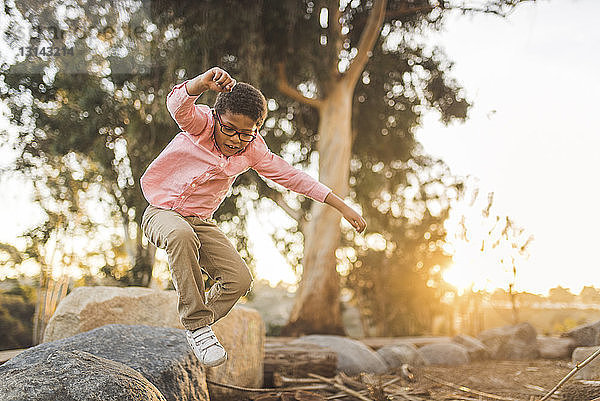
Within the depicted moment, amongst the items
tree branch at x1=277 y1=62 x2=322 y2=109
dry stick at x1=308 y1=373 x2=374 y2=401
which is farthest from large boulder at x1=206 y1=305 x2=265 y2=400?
tree branch at x1=277 y1=62 x2=322 y2=109

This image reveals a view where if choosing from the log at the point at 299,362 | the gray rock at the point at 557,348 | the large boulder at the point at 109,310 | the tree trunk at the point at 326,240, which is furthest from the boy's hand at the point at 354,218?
the gray rock at the point at 557,348

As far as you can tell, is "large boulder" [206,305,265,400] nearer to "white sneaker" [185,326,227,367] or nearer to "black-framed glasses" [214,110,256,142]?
"white sneaker" [185,326,227,367]

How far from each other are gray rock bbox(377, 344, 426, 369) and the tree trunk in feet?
6.13

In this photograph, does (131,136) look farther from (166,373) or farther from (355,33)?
(166,373)

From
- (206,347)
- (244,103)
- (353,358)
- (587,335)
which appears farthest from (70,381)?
(587,335)

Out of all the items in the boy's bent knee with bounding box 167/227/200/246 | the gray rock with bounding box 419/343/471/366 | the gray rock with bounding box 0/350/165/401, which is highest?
the boy's bent knee with bounding box 167/227/200/246

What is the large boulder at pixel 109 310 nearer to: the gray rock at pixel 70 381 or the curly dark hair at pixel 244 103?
the gray rock at pixel 70 381

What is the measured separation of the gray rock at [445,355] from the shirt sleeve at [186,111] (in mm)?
5631

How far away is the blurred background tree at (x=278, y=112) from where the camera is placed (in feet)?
29.4

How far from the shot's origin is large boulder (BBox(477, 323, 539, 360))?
8.71 metres

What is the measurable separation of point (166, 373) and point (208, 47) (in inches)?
243

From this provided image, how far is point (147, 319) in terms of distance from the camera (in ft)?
16.1

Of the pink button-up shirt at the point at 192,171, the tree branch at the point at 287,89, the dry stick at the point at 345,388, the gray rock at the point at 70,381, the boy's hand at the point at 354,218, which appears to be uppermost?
the tree branch at the point at 287,89

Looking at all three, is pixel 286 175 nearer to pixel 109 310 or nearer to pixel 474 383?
pixel 109 310
